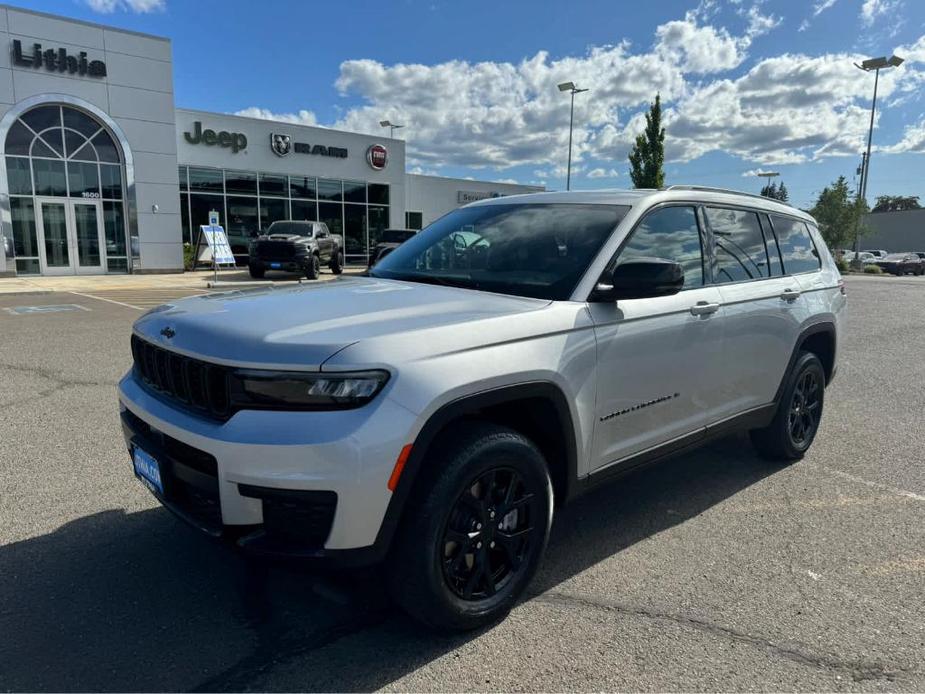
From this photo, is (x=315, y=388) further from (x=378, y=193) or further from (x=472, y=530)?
(x=378, y=193)

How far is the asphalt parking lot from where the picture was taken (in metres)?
2.39

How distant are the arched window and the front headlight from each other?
23.6 m

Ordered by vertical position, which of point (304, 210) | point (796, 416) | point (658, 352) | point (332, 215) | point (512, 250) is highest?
point (304, 210)

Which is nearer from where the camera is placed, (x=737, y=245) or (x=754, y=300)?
(x=754, y=300)

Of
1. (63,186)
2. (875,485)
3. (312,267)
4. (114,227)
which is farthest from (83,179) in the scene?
(875,485)

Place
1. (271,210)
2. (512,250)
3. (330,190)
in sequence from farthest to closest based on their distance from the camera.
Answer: (330,190), (271,210), (512,250)

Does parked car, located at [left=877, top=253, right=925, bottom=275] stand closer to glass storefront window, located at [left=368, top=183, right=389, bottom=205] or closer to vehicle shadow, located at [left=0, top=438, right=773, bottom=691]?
glass storefront window, located at [left=368, top=183, right=389, bottom=205]

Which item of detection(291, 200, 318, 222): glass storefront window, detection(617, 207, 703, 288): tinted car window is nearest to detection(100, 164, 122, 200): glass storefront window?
detection(291, 200, 318, 222): glass storefront window

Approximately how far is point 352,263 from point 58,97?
14.0 metres

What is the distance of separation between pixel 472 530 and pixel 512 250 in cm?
155

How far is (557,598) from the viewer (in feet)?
9.55

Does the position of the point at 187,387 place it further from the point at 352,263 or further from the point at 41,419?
the point at 352,263

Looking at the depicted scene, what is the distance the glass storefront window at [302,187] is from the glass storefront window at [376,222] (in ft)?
11.9

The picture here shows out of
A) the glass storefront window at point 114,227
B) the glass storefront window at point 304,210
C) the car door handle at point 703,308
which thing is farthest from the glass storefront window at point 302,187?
the car door handle at point 703,308
